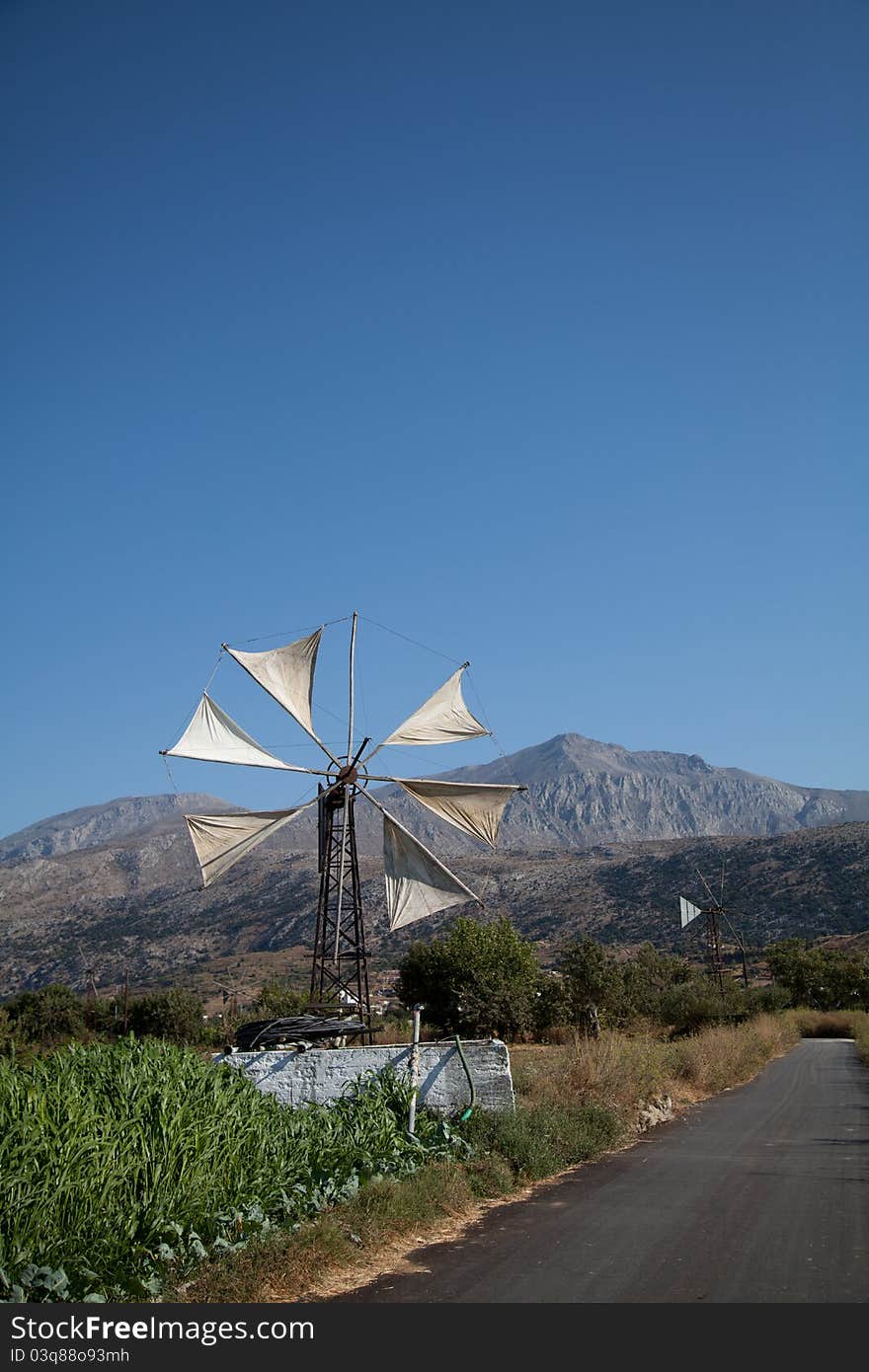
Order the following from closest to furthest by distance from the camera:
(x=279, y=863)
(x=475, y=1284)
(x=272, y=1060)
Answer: (x=475, y=1284) → (x=272, y=1060) → (x=279, y=863)

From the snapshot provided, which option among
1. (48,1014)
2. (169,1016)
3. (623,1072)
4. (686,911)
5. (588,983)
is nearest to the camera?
(623,1072)

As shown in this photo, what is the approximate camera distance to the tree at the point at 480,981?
115ft

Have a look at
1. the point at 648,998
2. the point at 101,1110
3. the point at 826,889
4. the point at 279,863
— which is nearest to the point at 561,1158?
the point at 101,1110

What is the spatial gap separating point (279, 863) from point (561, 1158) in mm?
129589

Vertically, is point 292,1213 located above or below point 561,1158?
above

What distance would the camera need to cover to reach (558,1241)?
9242mm

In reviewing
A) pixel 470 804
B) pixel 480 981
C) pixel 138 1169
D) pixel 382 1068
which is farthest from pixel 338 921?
pixel 480 981

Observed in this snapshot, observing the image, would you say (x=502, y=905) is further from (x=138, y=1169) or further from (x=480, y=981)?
(x=138, y=1169)

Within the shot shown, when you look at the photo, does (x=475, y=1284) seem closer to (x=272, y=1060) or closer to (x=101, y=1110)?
(x=101, y=1110)

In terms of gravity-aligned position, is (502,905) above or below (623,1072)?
above

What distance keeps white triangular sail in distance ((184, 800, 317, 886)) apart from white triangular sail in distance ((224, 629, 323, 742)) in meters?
1.81

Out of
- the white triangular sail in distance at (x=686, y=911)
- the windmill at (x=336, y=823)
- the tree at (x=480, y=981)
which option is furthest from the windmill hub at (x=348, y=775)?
the white triangular sail in distance at (x=686, y=911)

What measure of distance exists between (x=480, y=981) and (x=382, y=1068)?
22.4 meters

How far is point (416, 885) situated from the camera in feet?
59.9
